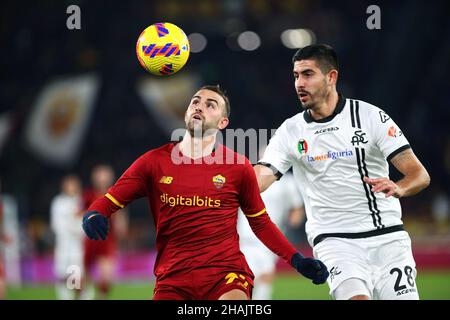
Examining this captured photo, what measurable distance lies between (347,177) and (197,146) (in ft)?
3.96

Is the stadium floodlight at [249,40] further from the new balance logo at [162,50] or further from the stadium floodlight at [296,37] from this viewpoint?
the new balance logo at [162,50]

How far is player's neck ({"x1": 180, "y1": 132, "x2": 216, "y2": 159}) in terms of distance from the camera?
572 cm

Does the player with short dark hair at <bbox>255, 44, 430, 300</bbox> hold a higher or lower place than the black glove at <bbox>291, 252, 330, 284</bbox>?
higher

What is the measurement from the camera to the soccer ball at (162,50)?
6293 mm

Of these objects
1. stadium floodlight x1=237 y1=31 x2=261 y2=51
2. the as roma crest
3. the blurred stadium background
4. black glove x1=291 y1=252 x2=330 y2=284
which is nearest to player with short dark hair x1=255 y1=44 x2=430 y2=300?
black glove x1=291 y1=252 x2=330 y2=284

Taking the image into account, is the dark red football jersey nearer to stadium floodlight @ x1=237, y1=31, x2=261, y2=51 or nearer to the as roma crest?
the as roma crest

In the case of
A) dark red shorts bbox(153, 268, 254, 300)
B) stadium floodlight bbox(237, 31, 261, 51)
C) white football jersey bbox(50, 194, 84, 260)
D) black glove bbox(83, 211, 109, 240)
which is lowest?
dark red shorts bbox(153, 268, 254, 300)

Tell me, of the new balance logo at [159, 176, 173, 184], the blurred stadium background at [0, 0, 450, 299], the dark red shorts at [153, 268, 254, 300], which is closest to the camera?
the dark red shorts at [153, 268, 254, 300]

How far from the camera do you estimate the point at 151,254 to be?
2023cm

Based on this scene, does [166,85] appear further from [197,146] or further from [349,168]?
[197,146]

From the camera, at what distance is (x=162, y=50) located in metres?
6.29

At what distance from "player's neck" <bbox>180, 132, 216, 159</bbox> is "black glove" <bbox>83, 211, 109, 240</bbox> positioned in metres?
0.85

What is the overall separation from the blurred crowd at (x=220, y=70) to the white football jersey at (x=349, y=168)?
15.5m

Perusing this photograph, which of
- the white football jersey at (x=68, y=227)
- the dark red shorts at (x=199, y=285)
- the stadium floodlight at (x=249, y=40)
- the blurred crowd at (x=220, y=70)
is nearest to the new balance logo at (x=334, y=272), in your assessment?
the dark red shorts at (x=199, y=285)
